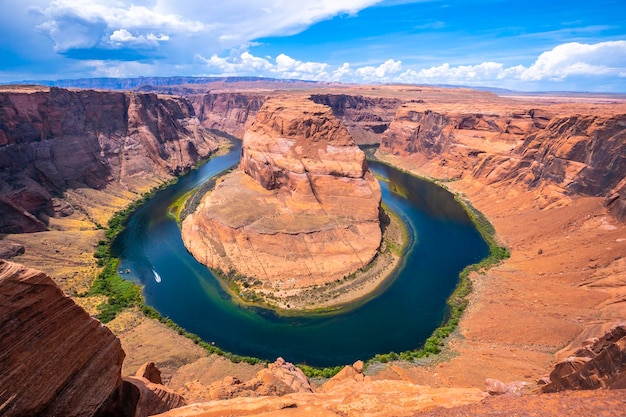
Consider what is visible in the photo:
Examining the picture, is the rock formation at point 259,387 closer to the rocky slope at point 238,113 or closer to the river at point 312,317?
the river at point 312,317

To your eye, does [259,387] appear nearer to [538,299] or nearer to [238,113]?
[538,299]

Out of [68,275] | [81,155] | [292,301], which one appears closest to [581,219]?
[292,301]

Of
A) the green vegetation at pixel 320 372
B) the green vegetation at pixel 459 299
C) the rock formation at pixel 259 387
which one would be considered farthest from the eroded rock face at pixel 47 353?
the green vegetation at pixel 459 299

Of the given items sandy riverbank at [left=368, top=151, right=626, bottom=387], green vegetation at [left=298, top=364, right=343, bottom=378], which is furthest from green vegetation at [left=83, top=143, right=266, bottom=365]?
sandy riverbank at [left=368, top=151, right=626, bottom=387]

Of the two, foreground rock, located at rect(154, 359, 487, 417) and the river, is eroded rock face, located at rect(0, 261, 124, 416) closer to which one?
foreground rock, located at rect(154, 359, 487, 417)

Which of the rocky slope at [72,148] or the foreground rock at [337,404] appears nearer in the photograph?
the foreground rock at [337,404]

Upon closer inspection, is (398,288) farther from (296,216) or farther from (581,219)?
(581,219)
